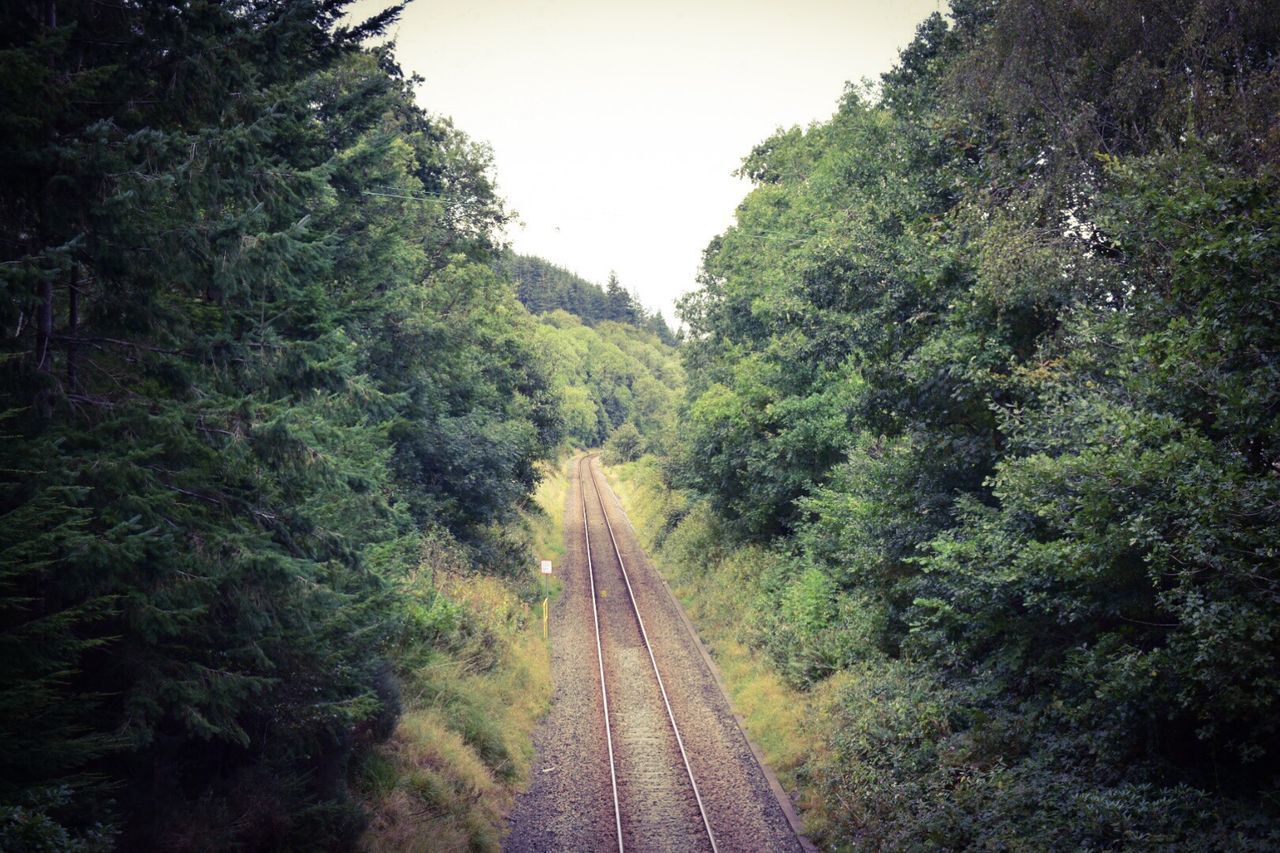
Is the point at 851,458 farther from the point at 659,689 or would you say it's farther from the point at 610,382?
the point at 610,382

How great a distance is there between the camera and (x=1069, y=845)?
7648 mm

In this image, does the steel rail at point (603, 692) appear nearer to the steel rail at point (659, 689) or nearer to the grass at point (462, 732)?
the steel rail at point (659, 689)

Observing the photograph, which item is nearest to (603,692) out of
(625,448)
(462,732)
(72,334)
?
(462,732)

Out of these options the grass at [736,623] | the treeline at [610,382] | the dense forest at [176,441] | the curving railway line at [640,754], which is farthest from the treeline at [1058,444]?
the treeline at [610,382]

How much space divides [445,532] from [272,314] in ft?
42.8

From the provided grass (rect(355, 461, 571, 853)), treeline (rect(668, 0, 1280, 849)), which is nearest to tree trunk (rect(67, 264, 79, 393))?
grass (rect(355, 461, 571, 853))

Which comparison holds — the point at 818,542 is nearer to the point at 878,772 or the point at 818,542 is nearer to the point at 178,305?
the point at 878,772

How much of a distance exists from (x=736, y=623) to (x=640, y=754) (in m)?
7.31

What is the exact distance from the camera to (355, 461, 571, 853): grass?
33.8 feet

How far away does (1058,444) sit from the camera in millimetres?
9328

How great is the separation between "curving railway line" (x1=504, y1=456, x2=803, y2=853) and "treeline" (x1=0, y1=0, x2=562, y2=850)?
4464 millimetres

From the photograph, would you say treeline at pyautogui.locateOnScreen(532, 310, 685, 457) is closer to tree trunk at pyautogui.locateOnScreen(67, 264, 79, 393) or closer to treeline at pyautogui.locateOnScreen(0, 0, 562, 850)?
treeline at pyautogui.locateOnScreen(0, 0, 562, 850)

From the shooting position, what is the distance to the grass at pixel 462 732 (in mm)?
10312

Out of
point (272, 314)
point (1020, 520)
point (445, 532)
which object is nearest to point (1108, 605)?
point (1020, 520)
